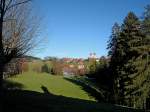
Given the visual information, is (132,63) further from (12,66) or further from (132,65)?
(12,66)

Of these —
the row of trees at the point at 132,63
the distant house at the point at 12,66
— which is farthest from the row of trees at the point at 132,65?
the distant house at the point at 12,66

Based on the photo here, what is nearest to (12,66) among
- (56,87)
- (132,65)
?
(132,65)

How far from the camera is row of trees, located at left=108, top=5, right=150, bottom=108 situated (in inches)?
2013

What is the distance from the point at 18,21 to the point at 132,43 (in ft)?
81.9

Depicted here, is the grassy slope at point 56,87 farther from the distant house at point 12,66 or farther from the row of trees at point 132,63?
the row of trees at point 132,63

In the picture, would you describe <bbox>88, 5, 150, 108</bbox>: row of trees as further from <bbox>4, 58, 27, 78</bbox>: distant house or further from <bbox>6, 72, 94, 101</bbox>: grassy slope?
<bbox>4, 58, 27, 78</bbox>: distant house

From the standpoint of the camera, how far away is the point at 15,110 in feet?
44.5

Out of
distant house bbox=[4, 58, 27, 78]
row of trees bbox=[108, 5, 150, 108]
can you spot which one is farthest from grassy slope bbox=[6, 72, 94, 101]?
row of trees bbox=[108, 5, 150, 108]

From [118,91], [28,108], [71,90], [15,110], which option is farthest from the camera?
[71,90]

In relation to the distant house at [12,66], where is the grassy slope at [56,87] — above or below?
below

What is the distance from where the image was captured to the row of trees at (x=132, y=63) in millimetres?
51125

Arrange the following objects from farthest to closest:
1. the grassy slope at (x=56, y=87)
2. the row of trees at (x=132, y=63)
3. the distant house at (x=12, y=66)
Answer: the grassy slope at (x=56, y=87) < the row of trees at (x=132, y=63) < the distant house at (x=12, y=66)

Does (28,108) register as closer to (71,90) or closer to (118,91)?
(118,91)

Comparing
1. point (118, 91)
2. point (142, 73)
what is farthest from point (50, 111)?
point (118, 91)
